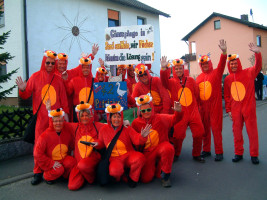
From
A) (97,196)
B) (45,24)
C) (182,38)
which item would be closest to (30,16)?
(45,24)

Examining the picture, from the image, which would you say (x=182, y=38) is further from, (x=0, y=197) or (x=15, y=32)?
(x=0, y=197)

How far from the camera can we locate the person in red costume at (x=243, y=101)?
Answer: 190 inches

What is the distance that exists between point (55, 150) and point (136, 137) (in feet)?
4.65

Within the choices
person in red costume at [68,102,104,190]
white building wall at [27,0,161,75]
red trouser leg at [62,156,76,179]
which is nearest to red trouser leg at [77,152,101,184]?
person in red costume at [68,102,104,190]

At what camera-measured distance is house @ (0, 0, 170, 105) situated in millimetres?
11875

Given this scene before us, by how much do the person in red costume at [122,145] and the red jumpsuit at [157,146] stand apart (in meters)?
0.23

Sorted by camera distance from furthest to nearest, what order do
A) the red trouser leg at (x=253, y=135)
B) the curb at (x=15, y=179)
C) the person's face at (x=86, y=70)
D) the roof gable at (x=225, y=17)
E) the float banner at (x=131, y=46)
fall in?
the roof gable at (x=225, y=17), the float banner at (x=131, y=46), the person's face at (x=86, y=70), the red trouser leg at (x=253, y=135), the curb at (x=15, y=179)

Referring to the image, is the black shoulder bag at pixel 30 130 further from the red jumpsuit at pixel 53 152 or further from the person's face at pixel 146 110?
the person's face at pixel 146 110

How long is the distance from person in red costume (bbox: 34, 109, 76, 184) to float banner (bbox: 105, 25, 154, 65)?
2402 millimetres

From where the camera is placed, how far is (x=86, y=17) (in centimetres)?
1473

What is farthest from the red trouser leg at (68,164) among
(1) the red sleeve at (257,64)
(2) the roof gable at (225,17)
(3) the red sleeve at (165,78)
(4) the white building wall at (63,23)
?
(2) the roof gable at (225,17)

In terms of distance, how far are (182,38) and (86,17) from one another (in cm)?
2367

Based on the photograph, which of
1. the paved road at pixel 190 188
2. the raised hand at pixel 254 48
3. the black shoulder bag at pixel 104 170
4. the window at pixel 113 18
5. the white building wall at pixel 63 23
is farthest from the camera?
the window at pixel 113 18

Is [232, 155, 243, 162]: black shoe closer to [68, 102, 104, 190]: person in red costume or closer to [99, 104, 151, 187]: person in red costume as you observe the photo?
[99, 104, 151, 187]: person in red costume
